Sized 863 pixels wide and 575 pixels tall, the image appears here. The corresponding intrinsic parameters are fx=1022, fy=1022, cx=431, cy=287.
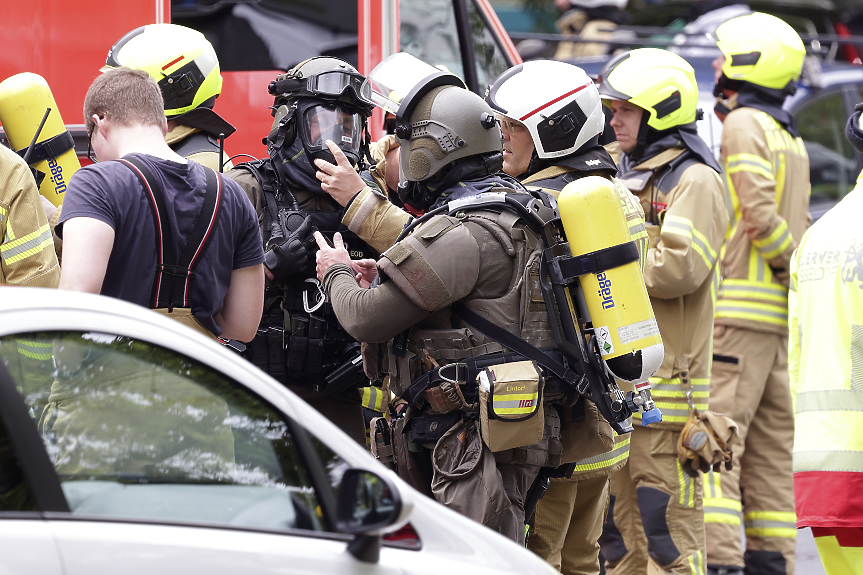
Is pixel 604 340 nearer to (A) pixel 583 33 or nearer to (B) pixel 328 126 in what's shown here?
(B) pixel 328 126

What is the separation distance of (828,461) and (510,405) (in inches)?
34.6

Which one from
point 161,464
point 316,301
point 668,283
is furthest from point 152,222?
point 668,283

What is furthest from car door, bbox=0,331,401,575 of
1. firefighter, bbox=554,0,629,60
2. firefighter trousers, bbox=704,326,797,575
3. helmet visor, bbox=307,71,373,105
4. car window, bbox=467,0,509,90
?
firefighter, bbox=554,0,629,60

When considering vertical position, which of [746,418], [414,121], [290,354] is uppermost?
[414,121]

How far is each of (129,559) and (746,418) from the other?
426cm

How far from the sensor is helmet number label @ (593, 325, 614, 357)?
10.2ft

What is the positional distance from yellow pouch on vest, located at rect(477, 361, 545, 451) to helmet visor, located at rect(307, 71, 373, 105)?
1388 millimetres

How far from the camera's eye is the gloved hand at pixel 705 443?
437 centimetres

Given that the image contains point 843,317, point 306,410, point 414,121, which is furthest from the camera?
point 414,121

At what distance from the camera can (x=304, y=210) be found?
3.97m

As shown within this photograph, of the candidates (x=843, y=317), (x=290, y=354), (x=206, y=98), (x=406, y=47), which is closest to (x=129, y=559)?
(x=843, y=317)

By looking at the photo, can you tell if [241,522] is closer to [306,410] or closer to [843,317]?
[306,410]

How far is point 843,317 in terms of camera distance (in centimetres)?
278

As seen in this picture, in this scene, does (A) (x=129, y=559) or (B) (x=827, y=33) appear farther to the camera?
(B) (x=827, y=33)
